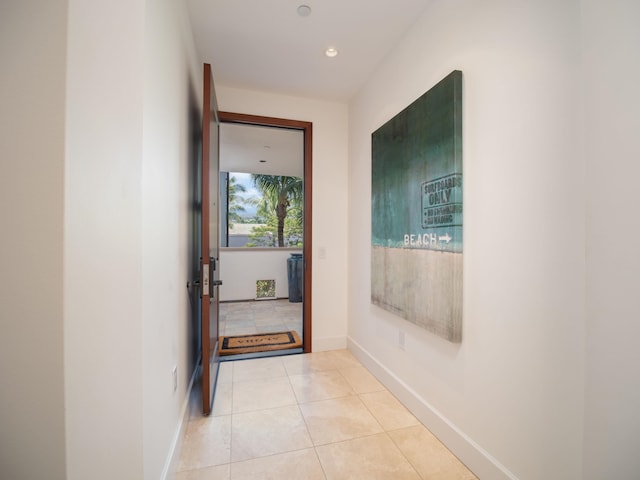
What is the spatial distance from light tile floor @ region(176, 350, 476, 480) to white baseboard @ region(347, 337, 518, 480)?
40 millimetres

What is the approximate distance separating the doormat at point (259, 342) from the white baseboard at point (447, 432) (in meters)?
1.16

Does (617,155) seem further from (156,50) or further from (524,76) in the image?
(156,50)

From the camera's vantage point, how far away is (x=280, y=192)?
623 centimetres

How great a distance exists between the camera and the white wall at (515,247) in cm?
102

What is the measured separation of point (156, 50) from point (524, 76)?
151cm

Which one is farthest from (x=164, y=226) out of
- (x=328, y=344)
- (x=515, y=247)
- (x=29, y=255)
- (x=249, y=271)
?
(x=249, y=271)

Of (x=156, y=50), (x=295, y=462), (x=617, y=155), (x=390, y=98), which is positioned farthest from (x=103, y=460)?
(x=390, y=98)

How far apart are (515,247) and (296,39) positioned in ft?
6.56

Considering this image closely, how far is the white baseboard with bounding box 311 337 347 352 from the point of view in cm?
297

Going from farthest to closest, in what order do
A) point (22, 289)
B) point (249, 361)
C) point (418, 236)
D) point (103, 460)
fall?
point (249, 361) < point (418, 236) < point (103, 460) < point (22, 289)

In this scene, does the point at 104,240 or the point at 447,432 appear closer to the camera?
the point at 104,240

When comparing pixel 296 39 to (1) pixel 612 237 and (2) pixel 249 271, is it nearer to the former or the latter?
(1) pixel 612 237

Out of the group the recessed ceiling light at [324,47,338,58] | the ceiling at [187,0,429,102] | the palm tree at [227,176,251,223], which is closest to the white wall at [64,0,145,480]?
the ceiling at [187,0,429,102]

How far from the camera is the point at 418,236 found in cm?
181
